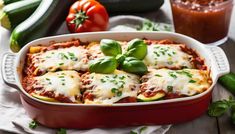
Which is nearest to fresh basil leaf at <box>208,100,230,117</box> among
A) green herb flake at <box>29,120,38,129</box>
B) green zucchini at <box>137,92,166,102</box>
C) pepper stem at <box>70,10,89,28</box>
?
green zucchini at <box>137,92,166,102</box>

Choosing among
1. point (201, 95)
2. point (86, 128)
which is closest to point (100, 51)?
point (86, 128)

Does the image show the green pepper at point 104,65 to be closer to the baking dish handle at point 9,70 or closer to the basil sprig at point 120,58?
the basil sprig at point 120,58

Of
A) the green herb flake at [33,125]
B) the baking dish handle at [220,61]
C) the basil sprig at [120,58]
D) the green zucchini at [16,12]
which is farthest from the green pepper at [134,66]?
the green zucchini at [16,12]

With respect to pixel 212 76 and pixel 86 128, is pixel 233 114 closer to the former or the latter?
pixel 212 76

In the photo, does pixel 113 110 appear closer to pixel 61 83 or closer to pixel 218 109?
pixel 61 83

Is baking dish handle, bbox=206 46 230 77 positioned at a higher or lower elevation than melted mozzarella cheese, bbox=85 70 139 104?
lower

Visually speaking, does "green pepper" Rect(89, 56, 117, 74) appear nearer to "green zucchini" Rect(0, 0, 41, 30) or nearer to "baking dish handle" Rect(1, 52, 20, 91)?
"baking dish handle" Rect(1, 52, 20, 91)
